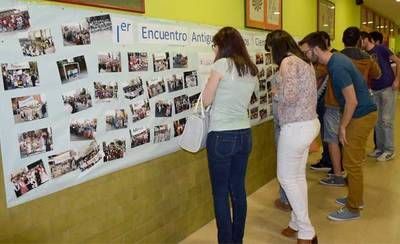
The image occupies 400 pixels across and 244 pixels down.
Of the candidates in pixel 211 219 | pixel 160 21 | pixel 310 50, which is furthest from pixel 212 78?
pixel 211 219

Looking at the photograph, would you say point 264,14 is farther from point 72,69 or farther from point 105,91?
point 72,69

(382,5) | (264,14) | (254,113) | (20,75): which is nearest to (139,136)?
(20,75)

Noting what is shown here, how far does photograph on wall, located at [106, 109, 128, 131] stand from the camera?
6.98 ft

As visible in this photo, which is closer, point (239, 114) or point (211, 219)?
point (239, 114)

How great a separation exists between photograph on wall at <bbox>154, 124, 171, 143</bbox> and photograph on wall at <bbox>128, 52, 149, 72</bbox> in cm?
37

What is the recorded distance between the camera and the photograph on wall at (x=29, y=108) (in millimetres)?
1656

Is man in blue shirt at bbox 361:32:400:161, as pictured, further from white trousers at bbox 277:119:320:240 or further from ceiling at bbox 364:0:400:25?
ceiling at bbox 364:0:400:25

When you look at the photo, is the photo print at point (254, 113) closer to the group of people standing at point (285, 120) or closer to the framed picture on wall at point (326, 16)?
the group of people standing at point (285, 120)

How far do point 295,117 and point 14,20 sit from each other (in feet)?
5.09

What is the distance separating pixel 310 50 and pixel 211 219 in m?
1.43

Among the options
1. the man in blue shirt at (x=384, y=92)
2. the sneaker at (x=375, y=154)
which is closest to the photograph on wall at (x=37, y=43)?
the man in blue shirt at (x=384, y=92)

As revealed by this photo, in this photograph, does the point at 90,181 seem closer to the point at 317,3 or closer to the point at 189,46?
the point at 189,46

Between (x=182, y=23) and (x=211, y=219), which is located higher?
(x=182, y=23)

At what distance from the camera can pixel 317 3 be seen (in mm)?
5449
